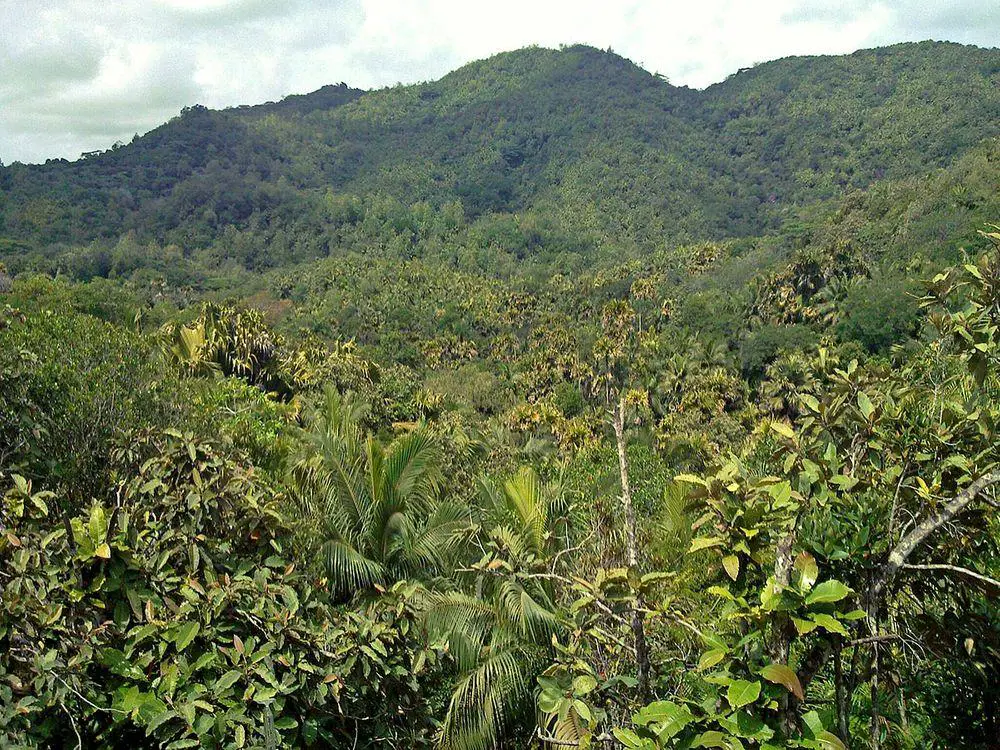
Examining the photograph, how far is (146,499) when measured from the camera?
4371mm

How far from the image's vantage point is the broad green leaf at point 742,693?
2.26 metres

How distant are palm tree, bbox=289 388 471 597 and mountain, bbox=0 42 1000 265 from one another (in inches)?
4375

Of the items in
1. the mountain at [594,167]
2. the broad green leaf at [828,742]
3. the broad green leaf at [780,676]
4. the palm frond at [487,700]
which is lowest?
the palm frond at [487,700]

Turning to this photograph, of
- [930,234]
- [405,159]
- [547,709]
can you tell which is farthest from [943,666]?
[405,159]

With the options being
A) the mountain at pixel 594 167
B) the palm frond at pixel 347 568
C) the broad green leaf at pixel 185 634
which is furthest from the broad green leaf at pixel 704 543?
the mountain at pixel 594 167

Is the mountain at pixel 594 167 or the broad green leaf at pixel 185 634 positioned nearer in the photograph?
the broad green leaf at pixel 185 634

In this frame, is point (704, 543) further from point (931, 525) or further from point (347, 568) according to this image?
point (347, 568)

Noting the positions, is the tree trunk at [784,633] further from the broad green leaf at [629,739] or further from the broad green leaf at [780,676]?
the broad green leaf at [629,739]

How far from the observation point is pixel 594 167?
16788 centimetres

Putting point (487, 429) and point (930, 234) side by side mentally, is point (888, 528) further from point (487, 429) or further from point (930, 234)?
point (930, 234)

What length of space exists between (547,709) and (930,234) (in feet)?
198

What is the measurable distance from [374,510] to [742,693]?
5950 mm

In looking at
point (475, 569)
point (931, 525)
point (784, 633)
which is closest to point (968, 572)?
point (931, 525)

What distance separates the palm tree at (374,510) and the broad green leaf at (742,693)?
5.13m
